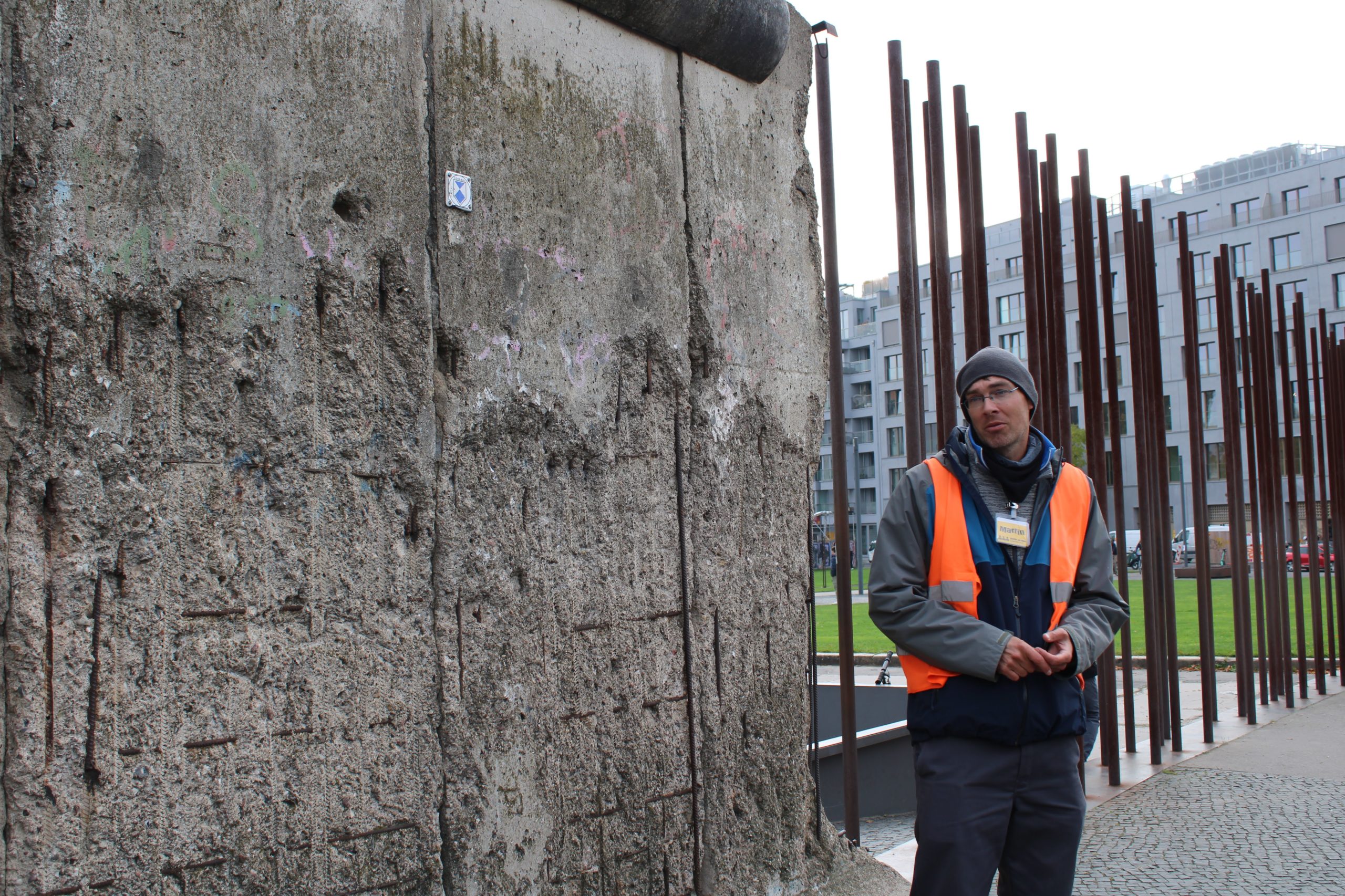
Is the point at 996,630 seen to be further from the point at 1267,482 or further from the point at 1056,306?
the point at 1267,482

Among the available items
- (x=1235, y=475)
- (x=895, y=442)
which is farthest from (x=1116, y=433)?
(x=895, y=442)

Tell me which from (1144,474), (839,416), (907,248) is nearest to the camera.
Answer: (839,416)

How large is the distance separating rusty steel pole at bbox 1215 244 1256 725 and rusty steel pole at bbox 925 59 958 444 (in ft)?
11.2

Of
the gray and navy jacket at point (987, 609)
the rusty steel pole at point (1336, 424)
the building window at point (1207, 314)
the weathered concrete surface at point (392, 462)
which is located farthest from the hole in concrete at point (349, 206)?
the building window at point (1207, 314)

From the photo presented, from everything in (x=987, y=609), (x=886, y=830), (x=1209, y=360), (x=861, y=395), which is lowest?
(x=886, y=830)

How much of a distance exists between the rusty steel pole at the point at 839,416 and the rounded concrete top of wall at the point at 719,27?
0.38 metres

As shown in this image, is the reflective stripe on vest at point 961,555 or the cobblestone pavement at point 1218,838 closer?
the reflective stripe on vest at point 961,555

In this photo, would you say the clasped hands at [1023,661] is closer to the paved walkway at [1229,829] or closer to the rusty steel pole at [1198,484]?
the paved walkway at [1229,829]

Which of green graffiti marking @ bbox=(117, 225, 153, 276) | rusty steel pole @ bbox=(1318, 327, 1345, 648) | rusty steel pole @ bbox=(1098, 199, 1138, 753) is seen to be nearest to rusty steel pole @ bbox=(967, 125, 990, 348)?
rusty steel pole @ bbox=(1098, 199, 1138, 753)

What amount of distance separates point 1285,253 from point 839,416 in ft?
153

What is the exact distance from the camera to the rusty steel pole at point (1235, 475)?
6734 millimetres

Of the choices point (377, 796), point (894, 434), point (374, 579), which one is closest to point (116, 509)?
point (374, 579)

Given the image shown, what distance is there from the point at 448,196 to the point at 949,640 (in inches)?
61.1

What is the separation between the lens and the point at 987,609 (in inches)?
103
